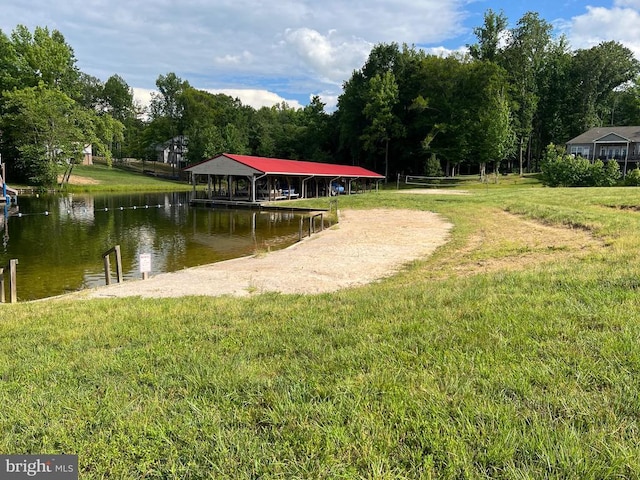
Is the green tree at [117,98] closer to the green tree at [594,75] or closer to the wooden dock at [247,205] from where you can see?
the wooden dock at [247,205]

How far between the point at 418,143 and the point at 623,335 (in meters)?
57.1

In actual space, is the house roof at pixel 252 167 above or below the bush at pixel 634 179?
above

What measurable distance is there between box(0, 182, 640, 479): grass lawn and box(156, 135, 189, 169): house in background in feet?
240

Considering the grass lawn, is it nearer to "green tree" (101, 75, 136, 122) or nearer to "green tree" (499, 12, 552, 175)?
"green tree" (499, 12, 552, 175)

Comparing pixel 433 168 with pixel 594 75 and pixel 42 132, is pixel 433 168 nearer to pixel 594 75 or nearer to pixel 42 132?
pixel 594 75

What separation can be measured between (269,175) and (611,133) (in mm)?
42589

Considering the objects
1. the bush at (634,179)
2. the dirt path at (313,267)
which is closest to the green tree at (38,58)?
the dirt path at (313,267)

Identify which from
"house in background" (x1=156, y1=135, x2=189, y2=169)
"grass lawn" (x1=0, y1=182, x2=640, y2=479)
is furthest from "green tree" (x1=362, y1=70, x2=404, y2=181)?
"grass lawn" (x1=0, y1=182, x2=640, y2=479)

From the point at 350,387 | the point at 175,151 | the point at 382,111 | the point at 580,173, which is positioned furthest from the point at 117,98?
the point at 350,387

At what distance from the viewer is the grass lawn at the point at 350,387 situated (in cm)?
237

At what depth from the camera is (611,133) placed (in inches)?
2034

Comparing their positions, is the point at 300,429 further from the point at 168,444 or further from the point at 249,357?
the point at 249,357

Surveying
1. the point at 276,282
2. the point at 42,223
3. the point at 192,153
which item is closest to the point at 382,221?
the point at 276,282

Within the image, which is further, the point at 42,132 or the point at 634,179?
the point at 42,132
